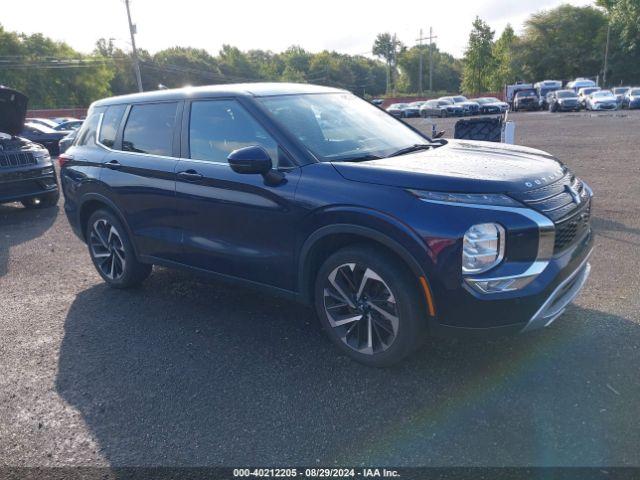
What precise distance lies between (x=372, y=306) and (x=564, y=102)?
129ft

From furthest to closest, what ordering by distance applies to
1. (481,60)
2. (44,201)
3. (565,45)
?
1. (565,45)
2. (481,60)
3. (44,201)

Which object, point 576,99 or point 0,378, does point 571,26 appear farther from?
point 0,378

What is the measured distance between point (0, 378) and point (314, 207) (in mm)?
2549

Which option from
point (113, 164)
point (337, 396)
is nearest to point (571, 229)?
point (337, 396)

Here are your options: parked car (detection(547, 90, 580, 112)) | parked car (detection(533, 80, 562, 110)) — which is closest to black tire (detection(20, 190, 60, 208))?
parked car (detection(547, 90, 580, 112))

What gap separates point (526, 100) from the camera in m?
42.6

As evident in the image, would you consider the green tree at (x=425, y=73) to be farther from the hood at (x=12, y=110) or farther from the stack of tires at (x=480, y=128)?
the stack of tires at (x=480, y=128)

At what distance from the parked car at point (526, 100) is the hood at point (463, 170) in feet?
139

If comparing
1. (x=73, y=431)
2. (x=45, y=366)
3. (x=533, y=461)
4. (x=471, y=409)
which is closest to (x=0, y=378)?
(x=45, y=366)

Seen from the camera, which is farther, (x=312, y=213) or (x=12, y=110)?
(x=12, y=110)

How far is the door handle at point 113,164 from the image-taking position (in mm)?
4965

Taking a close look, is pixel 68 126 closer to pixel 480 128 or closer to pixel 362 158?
pixel 480 128

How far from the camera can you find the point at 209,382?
3572 millimetres

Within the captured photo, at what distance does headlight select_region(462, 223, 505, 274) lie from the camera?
3.01m
